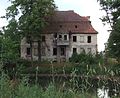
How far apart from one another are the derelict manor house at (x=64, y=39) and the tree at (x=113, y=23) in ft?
51.9

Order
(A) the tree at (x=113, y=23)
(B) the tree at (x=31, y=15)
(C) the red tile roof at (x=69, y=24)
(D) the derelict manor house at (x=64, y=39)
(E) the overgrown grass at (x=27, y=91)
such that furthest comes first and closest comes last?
1. (C) the red tile roof at (x=69, y=24)
2. (D) the derelict manor house at (x=64, y=39)
3. (B) the tree at (x=31, y=15)
4. (A) the tree at (x=113, y=23)
5. (E) the overgrown grass at (x=27, y=91)

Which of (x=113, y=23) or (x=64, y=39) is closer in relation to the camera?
(x=113, y=23)

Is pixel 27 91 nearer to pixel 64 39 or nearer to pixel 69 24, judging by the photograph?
pixel 64 39

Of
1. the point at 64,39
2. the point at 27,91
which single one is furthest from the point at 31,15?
the point at 27,91

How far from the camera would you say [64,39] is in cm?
8150

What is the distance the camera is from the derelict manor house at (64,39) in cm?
8106

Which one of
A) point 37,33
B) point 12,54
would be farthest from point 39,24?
point 12,54

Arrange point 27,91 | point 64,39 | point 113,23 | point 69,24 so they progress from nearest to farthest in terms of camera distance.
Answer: point 27,91 → point 113,23 → point 64,39 → point 69,24

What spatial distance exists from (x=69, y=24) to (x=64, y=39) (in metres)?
2.80

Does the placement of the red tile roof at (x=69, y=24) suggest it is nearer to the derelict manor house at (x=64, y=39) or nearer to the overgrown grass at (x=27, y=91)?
the derelict manor house at (x=64, y=39)

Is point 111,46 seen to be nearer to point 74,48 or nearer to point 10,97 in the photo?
point 74,48

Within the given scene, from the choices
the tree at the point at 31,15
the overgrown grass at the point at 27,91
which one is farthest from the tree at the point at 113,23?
the overgrown grass at the point at 27,91

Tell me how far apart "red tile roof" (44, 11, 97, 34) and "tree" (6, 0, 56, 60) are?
7687mm

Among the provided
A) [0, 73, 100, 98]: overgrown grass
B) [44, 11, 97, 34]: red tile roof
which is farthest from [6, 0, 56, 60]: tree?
[0, 73, 100, 98]: overgrown grass
